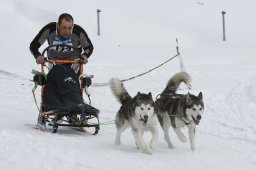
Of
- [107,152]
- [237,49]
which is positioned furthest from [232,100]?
[237,49]

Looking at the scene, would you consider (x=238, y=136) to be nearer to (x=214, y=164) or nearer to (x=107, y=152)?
(x=214, y=164)

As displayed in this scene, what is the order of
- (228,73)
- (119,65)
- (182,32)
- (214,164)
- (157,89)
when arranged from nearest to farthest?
(214,164)
(157,89)
(228,73)
(119,65)
(182,32)

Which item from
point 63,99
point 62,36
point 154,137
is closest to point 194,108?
point 154,137

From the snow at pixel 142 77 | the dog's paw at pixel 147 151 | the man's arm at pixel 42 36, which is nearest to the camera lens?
the snow at pixel 142 77

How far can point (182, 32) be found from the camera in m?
22.2

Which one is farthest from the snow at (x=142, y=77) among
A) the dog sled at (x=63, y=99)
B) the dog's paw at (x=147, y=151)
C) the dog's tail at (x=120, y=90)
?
the dog's tail at (x=120, y=90)

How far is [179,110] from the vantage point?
18.8ft

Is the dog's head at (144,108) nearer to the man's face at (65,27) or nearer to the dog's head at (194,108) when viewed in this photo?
the dog's head at (194,108)

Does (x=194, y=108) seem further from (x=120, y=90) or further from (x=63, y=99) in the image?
(x=63, y=99)

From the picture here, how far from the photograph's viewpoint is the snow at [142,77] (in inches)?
191

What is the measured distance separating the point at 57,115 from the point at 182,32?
55.2ft

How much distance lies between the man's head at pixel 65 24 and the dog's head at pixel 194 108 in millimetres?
1590

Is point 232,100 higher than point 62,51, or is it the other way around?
point 62,51

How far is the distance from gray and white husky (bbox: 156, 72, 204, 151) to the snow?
0.69 feet
